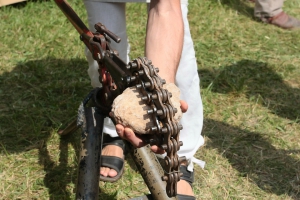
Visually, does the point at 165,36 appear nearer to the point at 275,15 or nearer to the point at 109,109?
the point at 109,109

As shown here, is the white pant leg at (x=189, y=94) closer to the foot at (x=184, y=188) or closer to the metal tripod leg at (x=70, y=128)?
the foot at (x=184, y=188)

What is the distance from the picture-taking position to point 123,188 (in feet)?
8.97

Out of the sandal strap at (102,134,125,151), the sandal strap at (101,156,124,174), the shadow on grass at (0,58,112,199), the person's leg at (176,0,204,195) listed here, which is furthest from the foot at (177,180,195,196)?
the shadow on grass at (0,58,112,199)

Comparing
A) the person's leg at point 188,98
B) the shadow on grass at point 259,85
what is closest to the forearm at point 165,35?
the person's leg at point 188,98

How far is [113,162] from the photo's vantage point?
2.80 m

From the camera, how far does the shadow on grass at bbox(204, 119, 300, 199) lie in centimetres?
282

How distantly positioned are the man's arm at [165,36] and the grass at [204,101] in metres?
1.10

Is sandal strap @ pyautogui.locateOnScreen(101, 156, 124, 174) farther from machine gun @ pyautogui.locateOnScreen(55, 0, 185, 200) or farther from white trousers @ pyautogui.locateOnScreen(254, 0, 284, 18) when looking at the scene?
white trousers @ pyautogui.locateOnScreen(254, 0, 284, 18)

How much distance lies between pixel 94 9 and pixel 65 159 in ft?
3.41

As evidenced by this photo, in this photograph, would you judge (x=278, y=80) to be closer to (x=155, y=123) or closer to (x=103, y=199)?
(x=103, y=199)

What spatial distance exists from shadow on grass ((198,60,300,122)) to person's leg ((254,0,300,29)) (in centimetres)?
97

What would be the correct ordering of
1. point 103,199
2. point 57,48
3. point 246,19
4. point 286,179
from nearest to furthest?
point 103,199
point 286,179
point 57,48
point 246,19

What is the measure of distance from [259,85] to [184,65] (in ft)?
4.90

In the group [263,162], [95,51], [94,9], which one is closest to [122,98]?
[95,51]
